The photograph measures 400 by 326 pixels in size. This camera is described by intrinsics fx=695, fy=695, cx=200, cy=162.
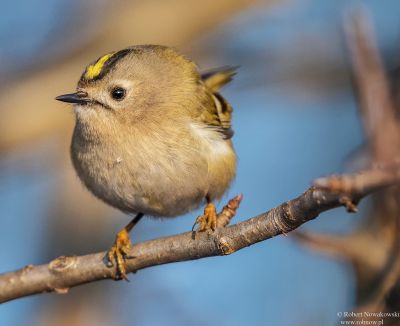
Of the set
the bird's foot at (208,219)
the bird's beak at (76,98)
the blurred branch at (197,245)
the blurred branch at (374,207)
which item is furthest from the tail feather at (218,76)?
the blurred branch at (197,245)

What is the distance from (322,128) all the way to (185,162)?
2629mm

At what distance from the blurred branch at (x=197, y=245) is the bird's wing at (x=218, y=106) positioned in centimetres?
108

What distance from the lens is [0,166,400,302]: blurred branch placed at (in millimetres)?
1931

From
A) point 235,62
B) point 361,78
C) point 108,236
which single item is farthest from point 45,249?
point 361,78

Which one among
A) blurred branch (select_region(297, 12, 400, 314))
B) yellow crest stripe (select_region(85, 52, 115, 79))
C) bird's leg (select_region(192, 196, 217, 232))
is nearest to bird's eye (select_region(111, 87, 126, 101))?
yellow crest stripe (select_region(85, 52, 115, 79))

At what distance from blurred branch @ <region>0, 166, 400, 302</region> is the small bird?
148mm

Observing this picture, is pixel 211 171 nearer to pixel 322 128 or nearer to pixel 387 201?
pixel 387 201

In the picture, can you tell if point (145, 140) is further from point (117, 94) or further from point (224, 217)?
point (224, 217)

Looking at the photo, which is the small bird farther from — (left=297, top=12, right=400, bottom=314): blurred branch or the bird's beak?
(left=297, top=12, right=400, bottom=314): blurred branch

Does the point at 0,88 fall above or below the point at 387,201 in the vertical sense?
above

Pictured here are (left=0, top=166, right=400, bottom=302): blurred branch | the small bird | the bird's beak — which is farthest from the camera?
the bird's beak

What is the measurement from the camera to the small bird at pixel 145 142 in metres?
3.55

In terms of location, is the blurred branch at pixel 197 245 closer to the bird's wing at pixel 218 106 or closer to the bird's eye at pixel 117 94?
Result: the bird's eye at pixel 117 94

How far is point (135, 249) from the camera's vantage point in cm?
320
